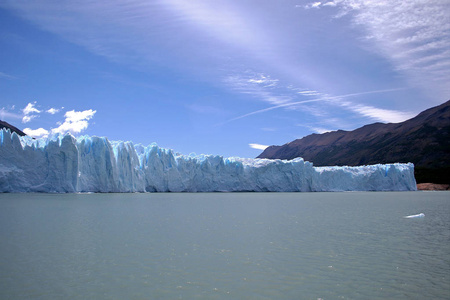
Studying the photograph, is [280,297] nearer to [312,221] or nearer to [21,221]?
[312,221]

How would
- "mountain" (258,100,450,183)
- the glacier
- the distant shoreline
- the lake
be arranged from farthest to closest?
"mountain" (258,100,450,183) < the distant shoreline < the glacier < the lake

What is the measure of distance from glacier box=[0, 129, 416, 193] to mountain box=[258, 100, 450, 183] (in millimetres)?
25372

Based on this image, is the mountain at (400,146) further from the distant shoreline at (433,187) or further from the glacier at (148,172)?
the glacier at (148,172)

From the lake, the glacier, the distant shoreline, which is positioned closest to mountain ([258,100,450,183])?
the distant shoreline

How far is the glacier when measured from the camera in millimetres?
28375

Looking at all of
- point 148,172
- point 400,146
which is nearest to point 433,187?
point 400,146

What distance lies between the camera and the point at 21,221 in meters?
11.7

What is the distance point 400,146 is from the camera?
91188 mm

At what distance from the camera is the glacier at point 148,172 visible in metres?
28.4

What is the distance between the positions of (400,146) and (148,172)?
78.3 metres

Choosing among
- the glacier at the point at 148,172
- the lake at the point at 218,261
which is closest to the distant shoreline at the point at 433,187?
the glacier at the point at 148,172

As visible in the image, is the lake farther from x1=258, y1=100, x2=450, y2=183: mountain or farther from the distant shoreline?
x1=258, y1=100, x2=450, y2=183: mountain

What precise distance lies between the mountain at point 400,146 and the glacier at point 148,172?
25.4 meters

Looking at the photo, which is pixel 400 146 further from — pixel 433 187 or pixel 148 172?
pixel 148 172
